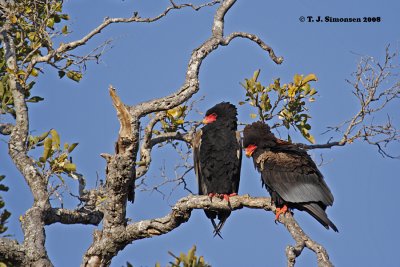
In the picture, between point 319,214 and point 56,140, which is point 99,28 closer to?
point 56,140

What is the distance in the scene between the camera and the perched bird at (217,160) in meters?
7.34

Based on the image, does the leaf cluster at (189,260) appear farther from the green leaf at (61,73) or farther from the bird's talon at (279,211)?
the green leaf at (61,73)

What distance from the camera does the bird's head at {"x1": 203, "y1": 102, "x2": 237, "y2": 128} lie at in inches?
300

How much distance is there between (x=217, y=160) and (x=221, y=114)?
1.92 ft

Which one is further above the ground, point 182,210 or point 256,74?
point 256,74

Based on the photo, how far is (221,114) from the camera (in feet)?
25.2

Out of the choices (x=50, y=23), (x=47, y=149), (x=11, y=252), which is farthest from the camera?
(x=50, y=23)

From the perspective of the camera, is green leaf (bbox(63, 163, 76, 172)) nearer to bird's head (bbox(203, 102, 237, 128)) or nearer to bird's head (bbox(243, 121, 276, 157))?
bird's head (bbox(243, 121, 276, 157))

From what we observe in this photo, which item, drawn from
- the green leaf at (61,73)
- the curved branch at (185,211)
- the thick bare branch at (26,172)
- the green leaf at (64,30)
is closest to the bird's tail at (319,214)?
the curved branch at (185,211)

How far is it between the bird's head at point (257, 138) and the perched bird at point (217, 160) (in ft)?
1.54

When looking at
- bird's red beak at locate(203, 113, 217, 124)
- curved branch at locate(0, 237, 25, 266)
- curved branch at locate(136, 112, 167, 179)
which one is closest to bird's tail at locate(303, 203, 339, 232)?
curved branch at locate(136, 112, 167, 179)

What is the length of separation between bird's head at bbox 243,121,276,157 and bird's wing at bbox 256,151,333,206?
14 centimetres

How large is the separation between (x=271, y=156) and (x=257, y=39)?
118 centimetres

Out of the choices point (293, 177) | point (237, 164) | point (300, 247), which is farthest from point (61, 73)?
point (300, 247)
